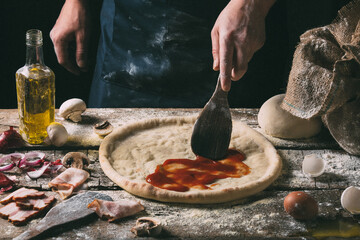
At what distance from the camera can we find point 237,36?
1.69m

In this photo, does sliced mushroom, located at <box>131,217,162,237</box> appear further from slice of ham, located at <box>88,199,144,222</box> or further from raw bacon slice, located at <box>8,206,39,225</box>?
raw bacon slice, located at <box>8,206,39,225</box>

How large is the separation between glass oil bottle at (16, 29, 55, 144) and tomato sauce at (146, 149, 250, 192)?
1.66 ft

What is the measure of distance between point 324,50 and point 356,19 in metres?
0.16

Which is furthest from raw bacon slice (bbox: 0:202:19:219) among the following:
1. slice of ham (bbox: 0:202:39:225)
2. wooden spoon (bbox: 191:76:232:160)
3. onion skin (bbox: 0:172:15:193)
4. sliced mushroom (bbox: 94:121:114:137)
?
wooden spoon (bbox: 191:76:232:160)

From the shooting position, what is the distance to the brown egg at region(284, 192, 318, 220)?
136cm

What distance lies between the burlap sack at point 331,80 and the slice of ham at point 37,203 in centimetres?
94

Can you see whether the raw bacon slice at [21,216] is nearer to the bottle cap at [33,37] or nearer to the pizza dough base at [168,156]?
the pizza dough base at [168,156]

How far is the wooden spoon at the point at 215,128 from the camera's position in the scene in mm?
1690

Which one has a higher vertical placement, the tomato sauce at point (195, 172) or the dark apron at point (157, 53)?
the dark apron at point (157, 53)

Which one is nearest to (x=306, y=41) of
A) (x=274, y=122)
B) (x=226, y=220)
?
(x=274, y=122)

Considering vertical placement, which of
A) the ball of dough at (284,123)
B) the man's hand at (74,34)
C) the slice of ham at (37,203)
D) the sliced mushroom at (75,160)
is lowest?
the slice of ham at (37,203)

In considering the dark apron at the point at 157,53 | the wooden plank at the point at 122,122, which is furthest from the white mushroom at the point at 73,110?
the dark apron at the point at 157,53

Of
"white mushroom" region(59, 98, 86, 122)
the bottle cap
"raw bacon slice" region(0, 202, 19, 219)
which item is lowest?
"raw bacon slice" region(0, 202, 19, 219)

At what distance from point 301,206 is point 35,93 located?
1019mm
